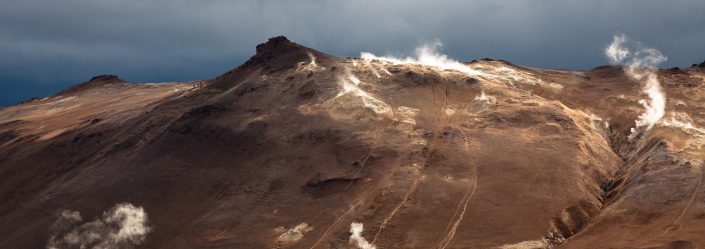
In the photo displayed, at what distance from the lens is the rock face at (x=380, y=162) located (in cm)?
5056

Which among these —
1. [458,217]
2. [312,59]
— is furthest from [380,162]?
[312,59]

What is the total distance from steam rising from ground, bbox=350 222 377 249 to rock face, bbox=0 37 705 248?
1.17ft

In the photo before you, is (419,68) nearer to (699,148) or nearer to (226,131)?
(226,131)

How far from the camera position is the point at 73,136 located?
7994 centimetres

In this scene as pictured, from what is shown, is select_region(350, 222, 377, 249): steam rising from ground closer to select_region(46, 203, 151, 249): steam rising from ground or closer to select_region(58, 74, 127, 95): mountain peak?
select_region(46, 203, 151, 249): steam rising from ground

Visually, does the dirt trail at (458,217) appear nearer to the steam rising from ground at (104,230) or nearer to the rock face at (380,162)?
the rock face at (380,162)

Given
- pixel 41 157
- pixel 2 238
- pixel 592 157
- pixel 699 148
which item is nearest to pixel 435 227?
pixel 592 157

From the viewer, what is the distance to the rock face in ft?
166

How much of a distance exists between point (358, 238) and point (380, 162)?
12.4 metres

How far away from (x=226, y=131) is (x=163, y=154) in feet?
23.9

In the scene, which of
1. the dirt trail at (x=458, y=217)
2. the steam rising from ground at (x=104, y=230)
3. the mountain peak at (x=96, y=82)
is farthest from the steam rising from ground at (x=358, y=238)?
the mountain peak at (x=96, y=82)

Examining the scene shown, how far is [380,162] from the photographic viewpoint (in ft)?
201

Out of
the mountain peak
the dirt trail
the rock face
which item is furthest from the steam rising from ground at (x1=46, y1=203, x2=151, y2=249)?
the mountain peak

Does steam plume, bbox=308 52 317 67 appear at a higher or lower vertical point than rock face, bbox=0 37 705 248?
higher
